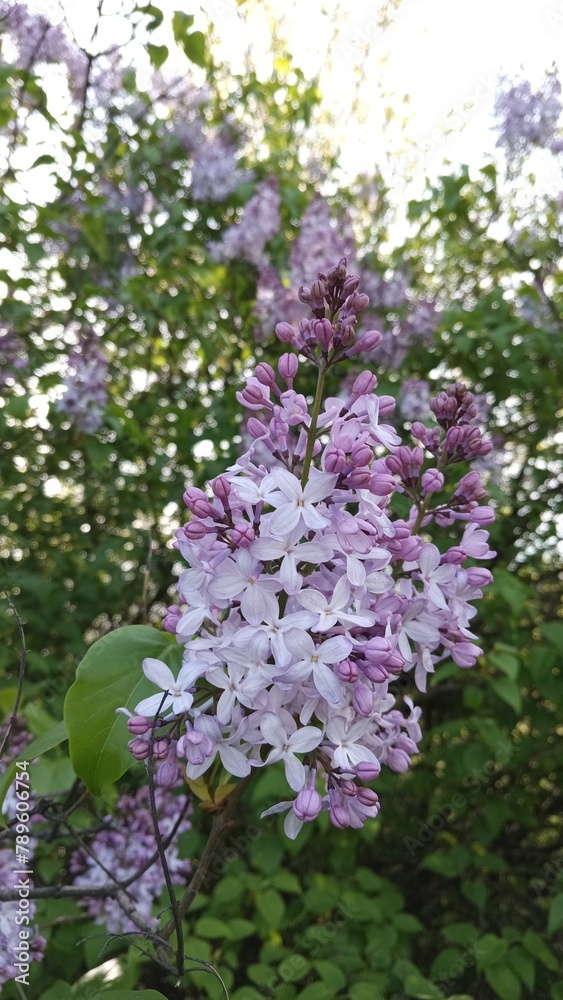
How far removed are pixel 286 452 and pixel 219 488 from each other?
0.13 metres

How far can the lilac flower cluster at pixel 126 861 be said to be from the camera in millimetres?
1706

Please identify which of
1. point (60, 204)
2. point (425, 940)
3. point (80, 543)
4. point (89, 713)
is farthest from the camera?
point (80, 543)

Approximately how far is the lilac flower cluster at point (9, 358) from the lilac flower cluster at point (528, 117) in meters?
2.61

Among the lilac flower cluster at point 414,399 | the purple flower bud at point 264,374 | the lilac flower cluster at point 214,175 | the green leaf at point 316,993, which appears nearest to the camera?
the purple flower bud at point 264,374

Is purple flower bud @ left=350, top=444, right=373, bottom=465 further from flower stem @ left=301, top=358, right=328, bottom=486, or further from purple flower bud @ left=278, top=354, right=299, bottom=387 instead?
purple flower bud @ left=278, top=354, right=299, bottom=387

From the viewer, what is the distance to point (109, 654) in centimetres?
104

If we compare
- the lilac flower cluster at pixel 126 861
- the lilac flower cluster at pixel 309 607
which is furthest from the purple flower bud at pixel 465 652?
the lilac flower cluster at pixel 126 861

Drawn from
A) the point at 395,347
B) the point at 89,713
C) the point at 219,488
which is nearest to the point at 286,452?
the point at 219,488

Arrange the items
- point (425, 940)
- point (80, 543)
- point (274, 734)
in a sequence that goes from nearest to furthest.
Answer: point (274, 734) → point (425, 940) → point (80, 543)

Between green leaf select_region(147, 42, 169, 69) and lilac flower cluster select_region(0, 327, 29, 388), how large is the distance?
3.83 feet

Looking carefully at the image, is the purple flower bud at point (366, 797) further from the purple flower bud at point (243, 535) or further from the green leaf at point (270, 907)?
the green leaf at point (270, 907)

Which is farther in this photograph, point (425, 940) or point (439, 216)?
point (439, 216)

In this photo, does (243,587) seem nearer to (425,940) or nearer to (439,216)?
(425,940)

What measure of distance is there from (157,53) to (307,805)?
256 centimetres
